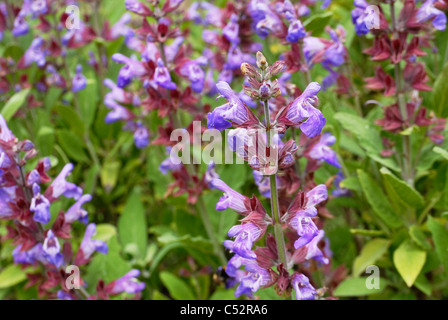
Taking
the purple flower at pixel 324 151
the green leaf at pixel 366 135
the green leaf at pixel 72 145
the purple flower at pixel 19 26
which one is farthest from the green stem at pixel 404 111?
the purple flower at pixel 19 26

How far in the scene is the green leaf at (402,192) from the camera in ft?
6.77

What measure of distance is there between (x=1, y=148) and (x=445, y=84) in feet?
6.05

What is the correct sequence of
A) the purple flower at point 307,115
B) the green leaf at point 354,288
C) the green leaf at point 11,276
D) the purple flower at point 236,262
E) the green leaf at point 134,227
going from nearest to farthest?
the purple flower at point 307,115, the purple flower at point 236,262, the green leaf at point 354,288, the green leaf at point 11,276, the green leaf at point 134,227

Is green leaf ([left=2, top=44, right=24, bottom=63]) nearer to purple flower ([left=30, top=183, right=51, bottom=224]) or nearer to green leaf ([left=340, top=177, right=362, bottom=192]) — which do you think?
purple flower ([left=30, top=183, right=51, bottom=224])

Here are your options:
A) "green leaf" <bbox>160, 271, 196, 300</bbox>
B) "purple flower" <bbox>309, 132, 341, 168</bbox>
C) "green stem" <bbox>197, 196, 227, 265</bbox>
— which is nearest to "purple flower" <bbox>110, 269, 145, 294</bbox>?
"green leaf" <bbox>160, 271, 196, 300</bbox>

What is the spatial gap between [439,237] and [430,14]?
2.81ft

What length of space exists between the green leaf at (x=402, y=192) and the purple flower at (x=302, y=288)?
2.05 feet

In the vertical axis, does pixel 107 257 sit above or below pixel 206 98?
below

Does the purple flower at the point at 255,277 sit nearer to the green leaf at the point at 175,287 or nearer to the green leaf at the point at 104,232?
the green leaf at the point at 175,287

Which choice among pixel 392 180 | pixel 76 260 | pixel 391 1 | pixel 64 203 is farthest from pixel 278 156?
pixel 64 203

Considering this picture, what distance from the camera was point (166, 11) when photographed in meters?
2.18

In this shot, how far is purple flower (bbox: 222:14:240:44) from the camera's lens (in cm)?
235

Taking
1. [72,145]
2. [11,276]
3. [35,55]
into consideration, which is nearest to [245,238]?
[11,276]
